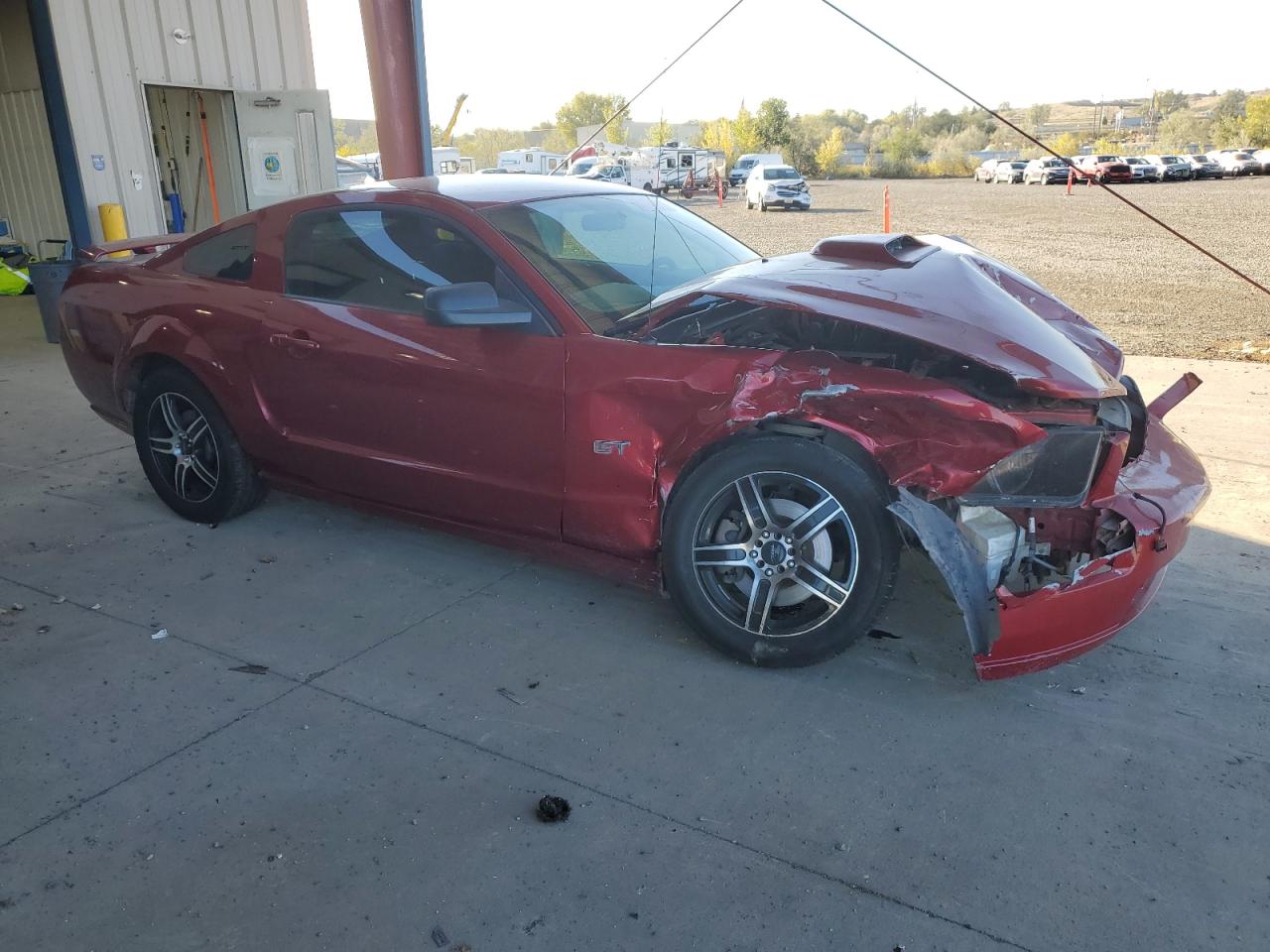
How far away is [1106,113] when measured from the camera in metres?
99.2

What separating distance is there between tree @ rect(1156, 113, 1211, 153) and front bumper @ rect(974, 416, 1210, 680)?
74318 mm

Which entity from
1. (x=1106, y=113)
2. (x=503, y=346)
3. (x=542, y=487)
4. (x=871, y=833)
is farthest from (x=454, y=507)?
(x=1106, y=113)

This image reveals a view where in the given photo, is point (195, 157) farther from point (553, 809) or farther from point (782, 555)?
point (553, 809)

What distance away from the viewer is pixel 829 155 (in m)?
58.8

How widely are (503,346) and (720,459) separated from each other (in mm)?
944

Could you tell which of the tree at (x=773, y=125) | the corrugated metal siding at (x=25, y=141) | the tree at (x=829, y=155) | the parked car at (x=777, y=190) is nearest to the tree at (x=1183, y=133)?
the tree at (x=829, y=155)

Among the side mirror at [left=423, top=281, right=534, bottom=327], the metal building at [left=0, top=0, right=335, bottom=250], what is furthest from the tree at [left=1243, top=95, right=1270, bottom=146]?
the side mirror at [left=423, top=281, right=534, bottom=327]

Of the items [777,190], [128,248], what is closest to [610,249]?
[128,248]

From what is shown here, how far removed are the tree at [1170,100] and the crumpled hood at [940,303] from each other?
106586mm

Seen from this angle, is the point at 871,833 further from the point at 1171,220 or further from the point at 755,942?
the point at 1171,220

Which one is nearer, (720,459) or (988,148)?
(720,459)

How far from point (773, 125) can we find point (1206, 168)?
22.0m

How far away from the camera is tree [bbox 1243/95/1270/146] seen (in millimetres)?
56031

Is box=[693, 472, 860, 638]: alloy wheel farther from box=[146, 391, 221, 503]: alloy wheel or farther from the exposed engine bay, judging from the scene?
box=[146, 391, 221, 503]: alloy wheel
